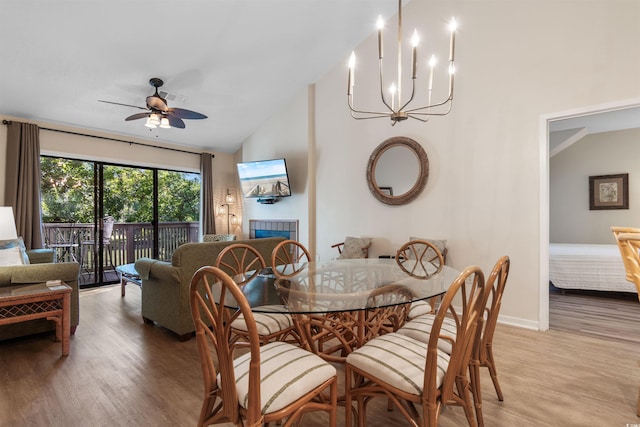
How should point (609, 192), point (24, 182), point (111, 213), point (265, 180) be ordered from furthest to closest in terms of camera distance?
1. point (265, 180)
2. point (609, 192)
3. point (111, 213)
4. point (24, 182)

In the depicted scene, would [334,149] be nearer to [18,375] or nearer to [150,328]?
[150,328]

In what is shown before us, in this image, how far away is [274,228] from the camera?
18.6 ft

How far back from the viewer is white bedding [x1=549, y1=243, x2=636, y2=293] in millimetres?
3855

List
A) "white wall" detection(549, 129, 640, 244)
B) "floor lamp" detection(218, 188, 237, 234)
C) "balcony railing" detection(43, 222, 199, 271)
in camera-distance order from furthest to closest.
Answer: "floor lamp" detection(218, 188, 237, 234) < "white wall" detection(549, 129, 640, 244) < "balcony railing" detection(43, 222, 199, 271)

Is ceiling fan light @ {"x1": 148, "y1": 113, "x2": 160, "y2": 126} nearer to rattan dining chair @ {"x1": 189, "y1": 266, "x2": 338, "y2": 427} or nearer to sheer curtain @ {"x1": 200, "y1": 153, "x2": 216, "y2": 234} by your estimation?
sheer curtain @ {"x1": 200, "y1": 153, "x2": 216, "y2": 234}

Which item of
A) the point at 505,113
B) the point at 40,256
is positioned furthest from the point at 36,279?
the point at 505,113

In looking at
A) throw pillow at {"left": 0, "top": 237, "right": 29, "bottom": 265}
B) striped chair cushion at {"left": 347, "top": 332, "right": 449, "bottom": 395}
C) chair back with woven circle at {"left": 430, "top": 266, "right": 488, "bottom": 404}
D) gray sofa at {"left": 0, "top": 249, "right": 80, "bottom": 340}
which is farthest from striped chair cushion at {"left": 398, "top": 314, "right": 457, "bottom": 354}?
throw pillow at {"left": 0, "top": 237, "right": 29, "bottom": 265}

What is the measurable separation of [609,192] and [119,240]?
7.89 m

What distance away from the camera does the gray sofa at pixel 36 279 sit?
262 cm

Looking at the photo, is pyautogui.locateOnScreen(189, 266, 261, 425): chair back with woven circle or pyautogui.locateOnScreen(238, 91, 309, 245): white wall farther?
pyautogui.locateOnScreen(238, 91, 309, 245): white wall

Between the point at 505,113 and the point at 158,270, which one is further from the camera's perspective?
the point at 505,113

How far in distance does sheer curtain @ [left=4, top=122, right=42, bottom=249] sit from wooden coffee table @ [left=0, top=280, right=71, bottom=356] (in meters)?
1.99

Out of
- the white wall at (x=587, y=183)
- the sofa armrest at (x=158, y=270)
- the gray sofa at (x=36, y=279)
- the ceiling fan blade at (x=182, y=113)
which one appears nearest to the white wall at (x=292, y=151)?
the ceiling fan blade at (x=182, y=113)

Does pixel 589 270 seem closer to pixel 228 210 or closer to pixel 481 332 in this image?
pixel 481 332
